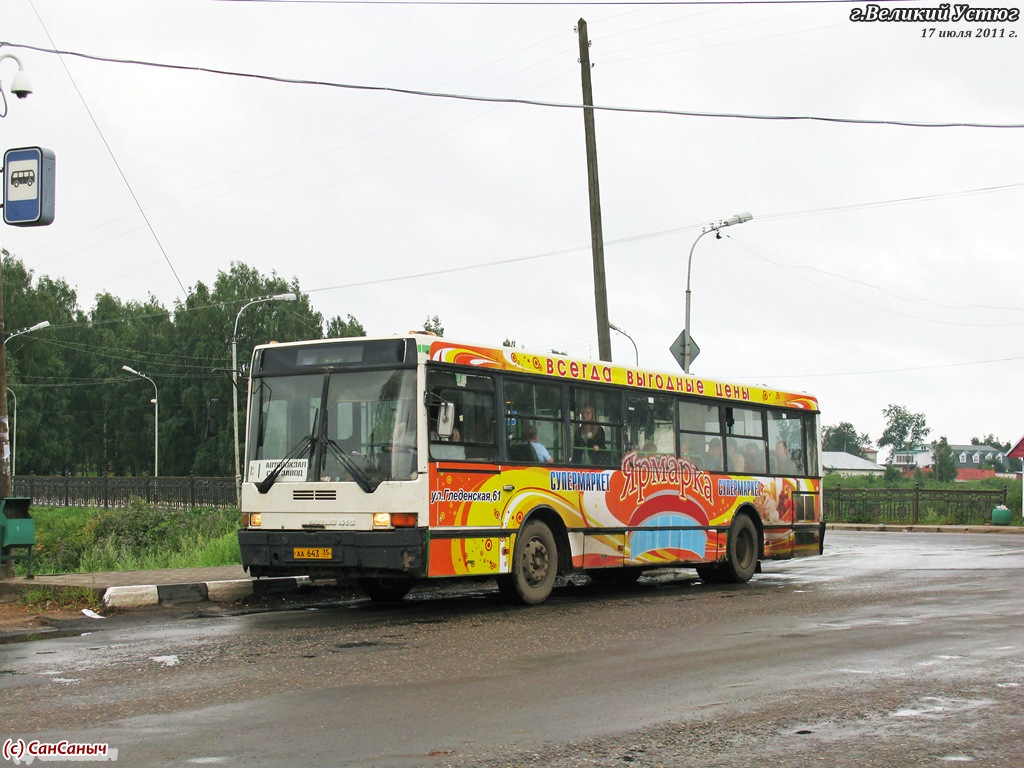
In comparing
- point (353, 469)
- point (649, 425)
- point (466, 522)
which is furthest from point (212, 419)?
point (649, 425)

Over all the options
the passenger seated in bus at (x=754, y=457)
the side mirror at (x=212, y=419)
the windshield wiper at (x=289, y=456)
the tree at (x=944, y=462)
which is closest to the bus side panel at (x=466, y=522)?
the windshield wiper at (x=289, y=456)

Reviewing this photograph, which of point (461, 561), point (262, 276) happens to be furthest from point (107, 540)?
point (262, 276)

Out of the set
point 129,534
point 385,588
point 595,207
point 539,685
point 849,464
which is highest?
point 595,207

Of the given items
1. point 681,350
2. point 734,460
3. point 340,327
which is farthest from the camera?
point 340,327

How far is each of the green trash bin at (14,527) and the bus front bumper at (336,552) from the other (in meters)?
3.22

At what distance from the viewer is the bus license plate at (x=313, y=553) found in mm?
12664

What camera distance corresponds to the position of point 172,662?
9.21 m

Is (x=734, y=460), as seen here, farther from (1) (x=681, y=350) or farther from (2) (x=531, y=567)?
(1) (x=681, y=350)

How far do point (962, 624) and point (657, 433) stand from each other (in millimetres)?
5864

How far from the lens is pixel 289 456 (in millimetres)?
13172

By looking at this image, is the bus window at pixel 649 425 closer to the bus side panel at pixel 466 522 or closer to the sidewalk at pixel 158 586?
the bus side panel at pixel 466 522

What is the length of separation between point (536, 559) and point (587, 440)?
1.90 m

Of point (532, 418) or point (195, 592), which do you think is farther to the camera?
point (532, 418)

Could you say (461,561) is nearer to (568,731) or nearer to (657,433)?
(657,433)
